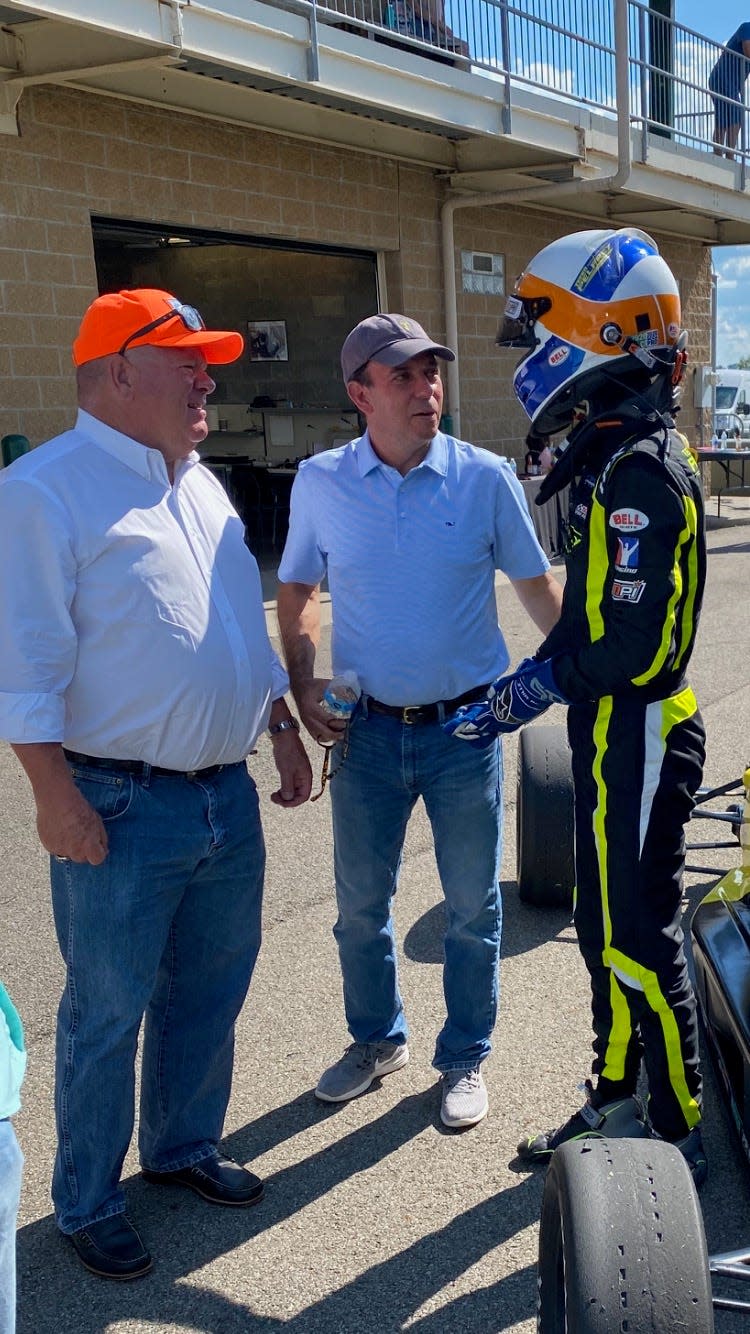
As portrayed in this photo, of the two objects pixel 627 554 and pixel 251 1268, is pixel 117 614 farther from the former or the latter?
pixel 251 1268

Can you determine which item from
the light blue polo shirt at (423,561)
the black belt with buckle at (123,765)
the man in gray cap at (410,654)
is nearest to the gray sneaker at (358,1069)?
the man in gray cap at (410,654)

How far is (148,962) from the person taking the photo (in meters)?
2.92

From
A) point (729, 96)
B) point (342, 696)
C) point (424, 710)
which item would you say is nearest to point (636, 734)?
point (424, 710)

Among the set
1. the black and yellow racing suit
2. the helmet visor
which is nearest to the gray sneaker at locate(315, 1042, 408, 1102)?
the black and yellow racing suit

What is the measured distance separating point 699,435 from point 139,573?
21.4 metres

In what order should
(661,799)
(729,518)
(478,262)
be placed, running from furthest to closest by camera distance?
(729,518), (478,262), (661,799)

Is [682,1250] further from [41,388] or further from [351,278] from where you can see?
[351,278]

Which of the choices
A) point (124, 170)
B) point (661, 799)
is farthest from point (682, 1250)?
point (124, 170)

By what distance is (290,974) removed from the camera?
4391 millimetres

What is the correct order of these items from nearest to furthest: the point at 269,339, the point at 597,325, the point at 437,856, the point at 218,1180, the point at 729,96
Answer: the point at 597,325 < the point at 218,1180 < the point at 437,856 < the point at 729,96 < the point at 269,339

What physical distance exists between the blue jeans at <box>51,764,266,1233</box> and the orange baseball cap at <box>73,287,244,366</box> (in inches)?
36.3

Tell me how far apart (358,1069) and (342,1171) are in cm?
39

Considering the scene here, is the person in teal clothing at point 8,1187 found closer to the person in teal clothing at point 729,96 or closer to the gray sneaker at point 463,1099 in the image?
the gray sneaker at point 463,1099

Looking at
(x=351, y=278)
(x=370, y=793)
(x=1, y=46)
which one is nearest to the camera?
(x=370, y=793)
